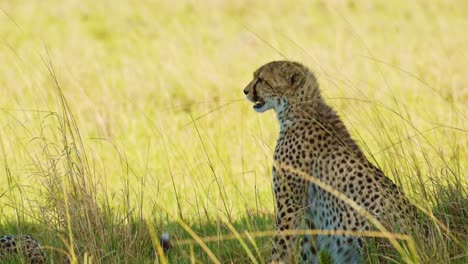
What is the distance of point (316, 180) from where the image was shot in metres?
3.65

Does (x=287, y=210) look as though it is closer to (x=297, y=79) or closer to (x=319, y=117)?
(x=319, y=117)

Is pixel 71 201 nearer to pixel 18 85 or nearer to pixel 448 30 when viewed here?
pixel 18 85

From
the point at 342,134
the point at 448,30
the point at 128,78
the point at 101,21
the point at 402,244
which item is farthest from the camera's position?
the point at 101,21

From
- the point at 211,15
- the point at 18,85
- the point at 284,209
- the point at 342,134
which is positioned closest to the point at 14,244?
the point at 284,209

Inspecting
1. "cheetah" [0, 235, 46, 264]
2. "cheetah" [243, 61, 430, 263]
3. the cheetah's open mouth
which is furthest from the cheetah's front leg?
"cheetah" [0, 235, 46, 264]

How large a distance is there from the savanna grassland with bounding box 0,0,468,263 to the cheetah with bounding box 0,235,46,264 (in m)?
0.05

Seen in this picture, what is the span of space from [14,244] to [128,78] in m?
4.21

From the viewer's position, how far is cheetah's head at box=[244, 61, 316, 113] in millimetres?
4055

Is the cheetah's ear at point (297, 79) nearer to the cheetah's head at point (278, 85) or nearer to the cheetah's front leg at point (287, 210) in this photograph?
the cheetah's head at point (278, 85)

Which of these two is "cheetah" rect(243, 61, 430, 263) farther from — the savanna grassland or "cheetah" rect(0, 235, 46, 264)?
"cheetah" rect(0, 235, 46, 264)

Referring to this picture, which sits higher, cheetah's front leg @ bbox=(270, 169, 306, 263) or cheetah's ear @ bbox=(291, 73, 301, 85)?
cheetah's ear @ bbox=(291, 73, 301, 85)

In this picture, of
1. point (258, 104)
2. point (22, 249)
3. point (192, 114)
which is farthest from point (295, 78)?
point (192, 114)

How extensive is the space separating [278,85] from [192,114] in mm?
2809

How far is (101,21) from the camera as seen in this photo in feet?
35.2
